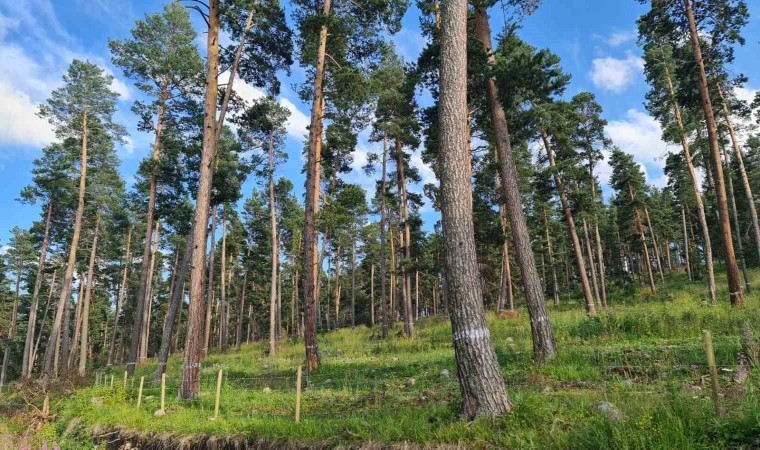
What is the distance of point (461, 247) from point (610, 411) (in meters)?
2.36

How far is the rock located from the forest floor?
0.06 ft

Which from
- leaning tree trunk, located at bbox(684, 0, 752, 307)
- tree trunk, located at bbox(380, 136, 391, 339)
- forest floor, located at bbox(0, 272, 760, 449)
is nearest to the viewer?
forest floor, located at bbox(0, 272, 760, 449)

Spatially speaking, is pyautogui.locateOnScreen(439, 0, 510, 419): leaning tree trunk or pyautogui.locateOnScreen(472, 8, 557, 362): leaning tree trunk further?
pyautogui.locateOnScreen(472, 8, 557, 362): leaning tree trunk

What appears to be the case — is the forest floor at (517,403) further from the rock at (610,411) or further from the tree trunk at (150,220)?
the tree trunk at (150,220)

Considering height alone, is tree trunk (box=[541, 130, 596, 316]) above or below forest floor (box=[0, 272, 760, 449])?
above

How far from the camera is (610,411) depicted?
4086 mm

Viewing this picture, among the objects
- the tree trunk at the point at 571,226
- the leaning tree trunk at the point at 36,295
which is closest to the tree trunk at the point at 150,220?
the leaning tree trunk at the point at 36,295

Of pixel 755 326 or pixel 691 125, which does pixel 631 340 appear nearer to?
pixel 755 326

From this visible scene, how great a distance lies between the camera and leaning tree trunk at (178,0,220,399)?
9.45 meters

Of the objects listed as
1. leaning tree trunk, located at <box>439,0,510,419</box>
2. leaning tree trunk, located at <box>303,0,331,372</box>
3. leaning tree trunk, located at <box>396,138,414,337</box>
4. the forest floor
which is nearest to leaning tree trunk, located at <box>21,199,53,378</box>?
the forest floor

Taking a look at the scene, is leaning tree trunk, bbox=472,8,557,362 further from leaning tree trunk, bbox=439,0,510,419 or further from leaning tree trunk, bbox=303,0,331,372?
leaning tree trunk, bbox=303,0,331,372

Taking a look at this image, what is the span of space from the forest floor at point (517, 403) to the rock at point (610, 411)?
0.02 m

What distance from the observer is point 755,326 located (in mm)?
8688

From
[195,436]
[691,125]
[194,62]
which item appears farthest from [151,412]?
[691,125]
